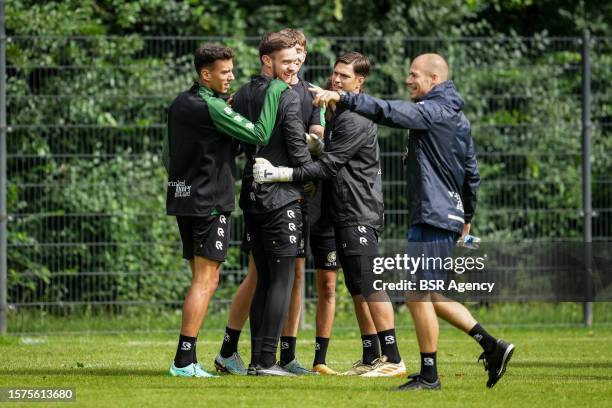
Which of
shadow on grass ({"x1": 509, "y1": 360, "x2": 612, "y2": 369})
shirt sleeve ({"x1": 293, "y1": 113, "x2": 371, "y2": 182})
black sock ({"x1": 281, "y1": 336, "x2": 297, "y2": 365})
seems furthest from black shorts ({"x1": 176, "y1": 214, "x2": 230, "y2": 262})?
shadow on grass ({"x1": 509, "y1": 360, "x2": 612, "y2": 369})

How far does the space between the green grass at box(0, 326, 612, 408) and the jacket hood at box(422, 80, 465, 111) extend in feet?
5.49

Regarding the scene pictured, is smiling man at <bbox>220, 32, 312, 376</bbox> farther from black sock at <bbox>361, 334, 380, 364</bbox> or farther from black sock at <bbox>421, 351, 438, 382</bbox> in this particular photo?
black sock at <bbox>421, 351, 438, 382</bbox>

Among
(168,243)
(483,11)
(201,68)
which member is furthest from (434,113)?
(483,11)

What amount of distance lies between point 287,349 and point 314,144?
142cm

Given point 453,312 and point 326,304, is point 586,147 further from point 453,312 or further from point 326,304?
point 453,312

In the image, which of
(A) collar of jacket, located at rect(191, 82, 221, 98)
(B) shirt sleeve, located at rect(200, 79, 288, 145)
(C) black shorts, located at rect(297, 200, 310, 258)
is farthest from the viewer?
(C) black shorts, located at rect(297, 200, 310, 258)

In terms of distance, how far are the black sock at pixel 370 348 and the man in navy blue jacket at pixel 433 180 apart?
3.99 feet

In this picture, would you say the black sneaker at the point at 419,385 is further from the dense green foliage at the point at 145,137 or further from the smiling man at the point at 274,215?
the dense green foliage at the point at 145,137

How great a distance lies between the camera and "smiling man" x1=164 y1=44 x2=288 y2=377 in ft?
27.8

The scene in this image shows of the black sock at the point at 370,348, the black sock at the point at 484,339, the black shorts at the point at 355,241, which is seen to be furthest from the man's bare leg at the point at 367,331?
the black sock at the point at 484,339

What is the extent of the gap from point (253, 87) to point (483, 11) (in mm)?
8610

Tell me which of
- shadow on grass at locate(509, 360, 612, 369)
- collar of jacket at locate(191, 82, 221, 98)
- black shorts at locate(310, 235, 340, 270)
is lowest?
shadow on grass at locate(509, 360, 612, 369)

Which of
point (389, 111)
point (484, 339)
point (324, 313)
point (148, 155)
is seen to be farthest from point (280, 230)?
point (148, 155)

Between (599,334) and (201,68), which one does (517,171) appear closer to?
(599,334)
